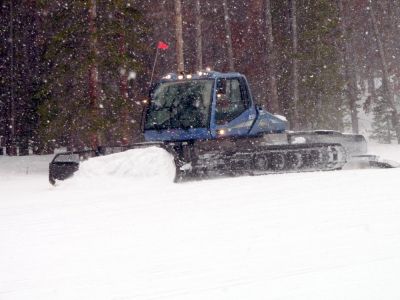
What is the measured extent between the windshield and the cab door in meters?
0.24

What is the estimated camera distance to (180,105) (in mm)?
12938

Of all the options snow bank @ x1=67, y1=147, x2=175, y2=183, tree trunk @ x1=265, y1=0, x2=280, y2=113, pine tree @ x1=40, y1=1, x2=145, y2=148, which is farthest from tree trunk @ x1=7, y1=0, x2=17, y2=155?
snow bank @ x1=67, y1=147, x2=175, y2=183

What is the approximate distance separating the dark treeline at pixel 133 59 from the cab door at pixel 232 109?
612 centimetres

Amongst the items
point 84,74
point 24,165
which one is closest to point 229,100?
point 84,74

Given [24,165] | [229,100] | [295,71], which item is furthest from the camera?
[295,71]

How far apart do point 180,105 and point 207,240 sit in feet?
21.6

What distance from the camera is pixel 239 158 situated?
12.6 m

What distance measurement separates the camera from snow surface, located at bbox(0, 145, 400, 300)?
517 centimetres

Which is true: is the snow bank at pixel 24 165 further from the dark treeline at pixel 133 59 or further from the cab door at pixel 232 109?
the cab door at pixel 232 109

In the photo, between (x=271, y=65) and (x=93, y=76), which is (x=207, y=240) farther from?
(x=271, y=65)

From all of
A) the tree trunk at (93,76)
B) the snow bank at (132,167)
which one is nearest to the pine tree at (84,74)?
the tree trunk at (93,76)

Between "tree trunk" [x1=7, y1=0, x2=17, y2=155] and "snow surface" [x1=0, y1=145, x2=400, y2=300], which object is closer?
"snow surface" [x1=0, y1=145, x2=400, y2=300]

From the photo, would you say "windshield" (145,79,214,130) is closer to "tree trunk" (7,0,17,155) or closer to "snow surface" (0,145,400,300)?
"snow surface" (0,145,400,300)

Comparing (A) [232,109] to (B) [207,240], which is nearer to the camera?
(B) [207,240]
